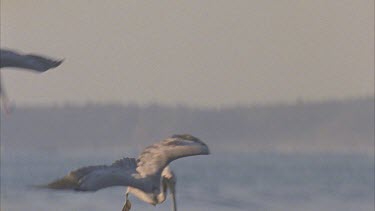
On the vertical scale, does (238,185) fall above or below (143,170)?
above

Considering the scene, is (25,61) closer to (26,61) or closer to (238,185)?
(26,61)

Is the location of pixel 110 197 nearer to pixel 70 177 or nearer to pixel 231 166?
pixel 70 177

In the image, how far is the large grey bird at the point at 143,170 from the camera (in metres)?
26.2

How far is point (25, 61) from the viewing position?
25047 mm

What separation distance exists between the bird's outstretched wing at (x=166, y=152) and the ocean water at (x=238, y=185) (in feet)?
89.3

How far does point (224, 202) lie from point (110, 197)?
15.4 feet

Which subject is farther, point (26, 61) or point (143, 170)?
point (143, 170)

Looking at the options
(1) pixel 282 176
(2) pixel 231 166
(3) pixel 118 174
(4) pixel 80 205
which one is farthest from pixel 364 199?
(2) pixel 231 166

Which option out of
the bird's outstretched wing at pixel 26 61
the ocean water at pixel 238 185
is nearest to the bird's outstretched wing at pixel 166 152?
the bird's outstretched wing at pixel 26 61

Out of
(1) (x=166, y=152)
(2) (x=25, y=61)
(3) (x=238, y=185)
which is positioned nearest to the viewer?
(2) (x=25, y=61)

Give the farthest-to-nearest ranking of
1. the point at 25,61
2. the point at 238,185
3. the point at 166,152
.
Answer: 1. the point at 238,185
2. the point at 166,152
3. the point at 25,61

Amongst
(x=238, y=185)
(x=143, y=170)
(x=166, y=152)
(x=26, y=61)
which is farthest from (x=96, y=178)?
(x=238, y=185)

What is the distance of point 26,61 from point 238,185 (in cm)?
6015

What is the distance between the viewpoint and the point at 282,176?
10650 cm
